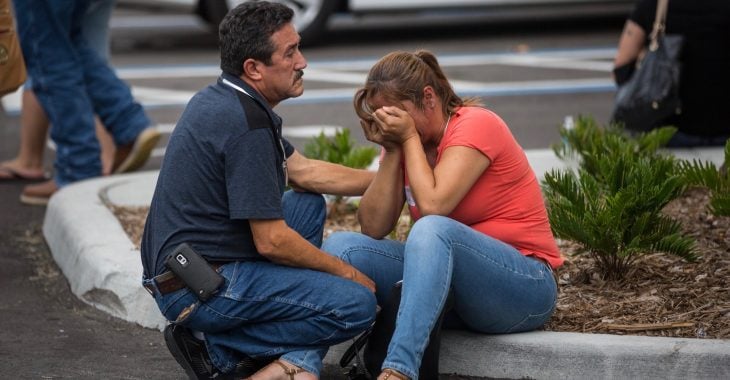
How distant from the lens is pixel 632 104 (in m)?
6.64

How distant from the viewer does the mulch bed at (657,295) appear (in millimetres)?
4395

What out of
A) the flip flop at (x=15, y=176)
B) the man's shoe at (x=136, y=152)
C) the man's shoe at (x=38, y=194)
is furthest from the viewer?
the flip flop at (x=15, y=176)

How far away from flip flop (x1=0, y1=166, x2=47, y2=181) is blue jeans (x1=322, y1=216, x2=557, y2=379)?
11.0ft

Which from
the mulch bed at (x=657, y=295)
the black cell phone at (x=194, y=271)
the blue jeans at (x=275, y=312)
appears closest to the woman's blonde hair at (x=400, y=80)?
the blue jeans at (x=275, y=312)

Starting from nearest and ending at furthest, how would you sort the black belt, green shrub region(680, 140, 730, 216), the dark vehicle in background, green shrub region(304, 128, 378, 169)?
the black belt, green shrub region(680, 140, 730, 216), green shrub region(304, 128, 378, 169), the dark vehicle in background

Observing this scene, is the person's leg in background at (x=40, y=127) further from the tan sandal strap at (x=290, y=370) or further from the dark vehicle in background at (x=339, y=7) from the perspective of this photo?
the dark vehicle in background at (x=339, y=7)

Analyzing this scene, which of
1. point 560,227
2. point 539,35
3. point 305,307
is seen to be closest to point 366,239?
point 305,307

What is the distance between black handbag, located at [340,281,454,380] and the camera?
4.04 metres

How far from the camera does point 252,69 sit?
4.04 m

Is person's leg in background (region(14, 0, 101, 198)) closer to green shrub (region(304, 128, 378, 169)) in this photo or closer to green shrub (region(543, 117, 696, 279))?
green shrub (region(304, 128, 378, 169))

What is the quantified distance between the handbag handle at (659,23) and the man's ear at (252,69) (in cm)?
315

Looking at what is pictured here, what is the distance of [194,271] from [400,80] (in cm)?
89

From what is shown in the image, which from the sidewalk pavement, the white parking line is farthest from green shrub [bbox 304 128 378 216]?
the white parking line

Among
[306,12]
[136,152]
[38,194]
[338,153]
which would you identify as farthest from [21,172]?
[306,12]
